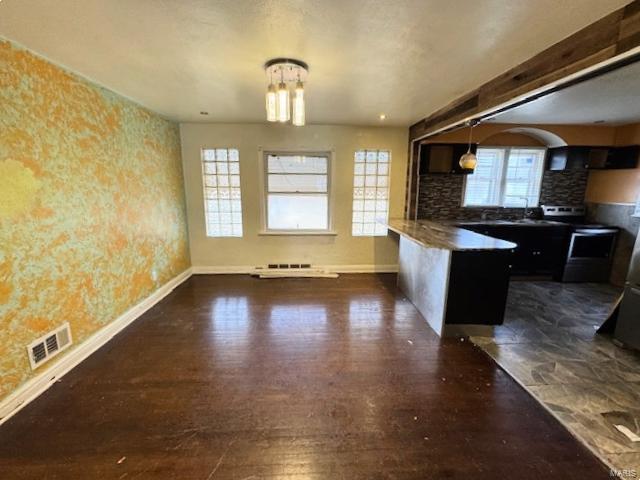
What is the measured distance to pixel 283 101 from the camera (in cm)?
203

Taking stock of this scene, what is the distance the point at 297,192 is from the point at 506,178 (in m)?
3.50

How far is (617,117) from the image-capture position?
3.70m

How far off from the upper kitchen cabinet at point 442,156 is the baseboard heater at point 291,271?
2.30 m

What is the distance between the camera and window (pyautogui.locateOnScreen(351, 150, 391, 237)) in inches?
174

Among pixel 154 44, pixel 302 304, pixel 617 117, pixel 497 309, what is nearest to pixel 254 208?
pixel 302 304

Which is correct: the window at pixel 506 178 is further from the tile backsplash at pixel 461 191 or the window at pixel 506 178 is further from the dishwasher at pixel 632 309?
the dishwasher at pixel 632 309

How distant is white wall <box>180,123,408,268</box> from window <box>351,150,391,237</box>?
95mm

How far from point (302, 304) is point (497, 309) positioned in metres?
2.06

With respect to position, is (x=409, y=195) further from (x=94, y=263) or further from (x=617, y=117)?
(x=94, y=263)

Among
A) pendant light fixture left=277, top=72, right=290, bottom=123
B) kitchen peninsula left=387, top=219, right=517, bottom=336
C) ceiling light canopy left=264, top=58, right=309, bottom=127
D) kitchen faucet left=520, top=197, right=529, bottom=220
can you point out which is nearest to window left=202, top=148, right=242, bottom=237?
ceiling light canopy left=264, top=58, right=309, bottom=127

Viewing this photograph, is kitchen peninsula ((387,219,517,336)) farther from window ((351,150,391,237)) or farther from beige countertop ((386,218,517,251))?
window ((351,150,391,237))

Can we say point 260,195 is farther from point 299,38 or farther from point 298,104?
point 299,38

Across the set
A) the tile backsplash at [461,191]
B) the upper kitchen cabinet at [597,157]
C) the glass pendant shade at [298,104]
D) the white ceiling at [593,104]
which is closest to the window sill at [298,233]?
the tile backsplash at [461,191]

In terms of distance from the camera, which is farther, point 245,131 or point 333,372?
point 245,131
